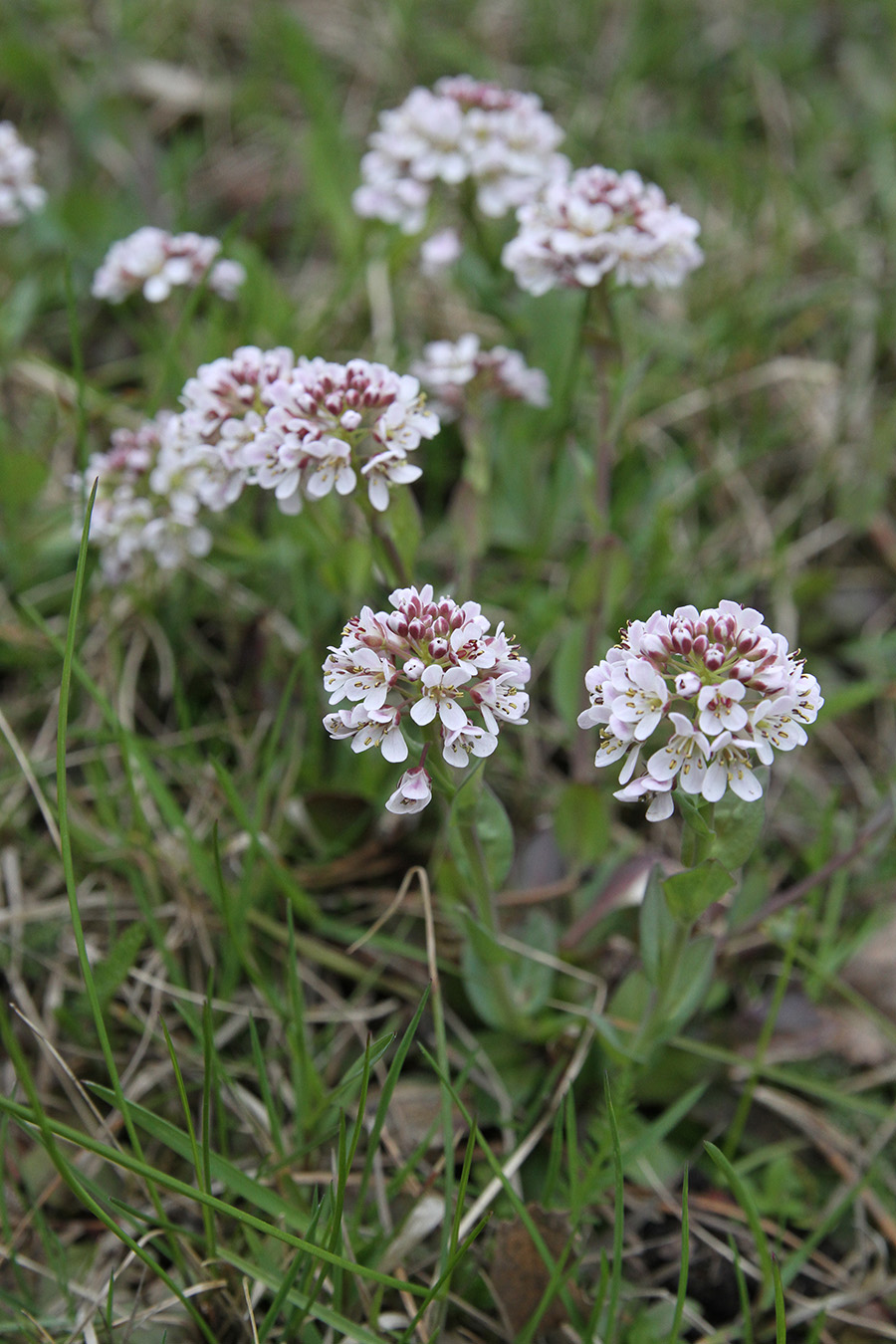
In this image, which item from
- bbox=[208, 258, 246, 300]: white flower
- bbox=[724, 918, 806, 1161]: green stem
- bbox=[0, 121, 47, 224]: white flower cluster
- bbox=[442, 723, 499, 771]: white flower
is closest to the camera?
bbox=[442, 723, 499, 771]: white flower

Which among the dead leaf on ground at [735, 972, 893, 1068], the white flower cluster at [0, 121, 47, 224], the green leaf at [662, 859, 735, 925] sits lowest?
the dead leaf on ground at [735, 972, 893, 1068]

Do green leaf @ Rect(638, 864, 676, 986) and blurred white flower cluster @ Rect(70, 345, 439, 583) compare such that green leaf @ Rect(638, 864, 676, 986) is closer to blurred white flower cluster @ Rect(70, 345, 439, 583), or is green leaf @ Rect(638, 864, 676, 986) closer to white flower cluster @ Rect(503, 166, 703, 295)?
blurred white flower cluster @ Rect(70, 345, 439, 583)

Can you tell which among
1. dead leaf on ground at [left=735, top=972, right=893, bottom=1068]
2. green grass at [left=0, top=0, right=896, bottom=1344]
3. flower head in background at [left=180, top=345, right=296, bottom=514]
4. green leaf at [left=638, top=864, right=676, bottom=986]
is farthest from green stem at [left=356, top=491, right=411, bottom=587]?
dead leaf on ground at [left=735, top=972, right=893, bottom=1068]

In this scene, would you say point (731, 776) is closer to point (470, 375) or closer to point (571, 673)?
point (571, 673)

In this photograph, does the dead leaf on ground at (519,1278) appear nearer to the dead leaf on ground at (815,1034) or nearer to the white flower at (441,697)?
the dead leaf on ground at (815,1034)

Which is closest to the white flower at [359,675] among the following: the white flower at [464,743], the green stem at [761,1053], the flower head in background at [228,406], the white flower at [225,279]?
the white flower at [464,743]
